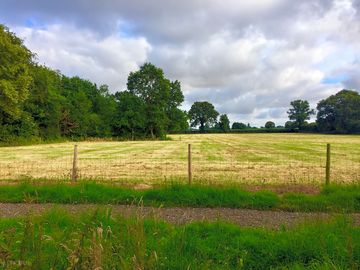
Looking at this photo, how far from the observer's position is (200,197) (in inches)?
371

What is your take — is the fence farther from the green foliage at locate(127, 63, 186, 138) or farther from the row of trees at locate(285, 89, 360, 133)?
the row of trees at locate(285, 89, 360, 133)

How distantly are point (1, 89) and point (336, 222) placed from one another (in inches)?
1839

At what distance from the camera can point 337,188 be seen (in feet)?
33.7

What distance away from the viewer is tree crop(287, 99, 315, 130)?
550 feet

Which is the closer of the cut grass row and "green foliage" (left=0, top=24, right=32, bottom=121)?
the cut grass row

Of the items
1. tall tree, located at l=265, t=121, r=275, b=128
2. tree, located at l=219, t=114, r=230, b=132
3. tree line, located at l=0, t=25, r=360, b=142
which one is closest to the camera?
tree line, located at l=0, t=25, r=360, b=142

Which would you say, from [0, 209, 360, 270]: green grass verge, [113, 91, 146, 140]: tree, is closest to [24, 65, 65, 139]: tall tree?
[113, 91, 146, 140]: tree

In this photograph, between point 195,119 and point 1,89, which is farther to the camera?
point 195,119

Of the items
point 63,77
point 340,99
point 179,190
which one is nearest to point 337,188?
point 179,190

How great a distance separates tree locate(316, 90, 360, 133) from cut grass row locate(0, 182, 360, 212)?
12737 centimetres

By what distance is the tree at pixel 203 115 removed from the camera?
170500 mm

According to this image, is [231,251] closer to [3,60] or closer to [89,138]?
[3,60]

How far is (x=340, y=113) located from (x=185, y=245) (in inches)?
5486

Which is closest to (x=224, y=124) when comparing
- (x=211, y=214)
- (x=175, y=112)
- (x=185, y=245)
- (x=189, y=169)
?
(x=175, y=112)
